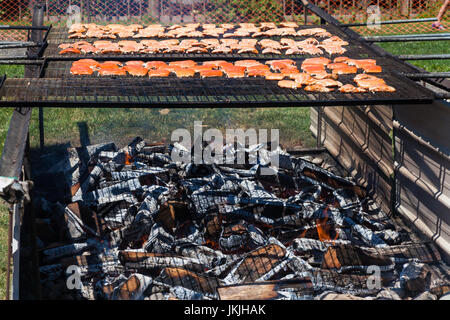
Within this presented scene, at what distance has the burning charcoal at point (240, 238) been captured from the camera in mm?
4668

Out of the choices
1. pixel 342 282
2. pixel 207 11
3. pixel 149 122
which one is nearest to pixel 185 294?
pixel 342 282

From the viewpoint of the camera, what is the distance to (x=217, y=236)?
4.81 m

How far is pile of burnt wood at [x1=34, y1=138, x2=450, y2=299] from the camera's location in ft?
13.5

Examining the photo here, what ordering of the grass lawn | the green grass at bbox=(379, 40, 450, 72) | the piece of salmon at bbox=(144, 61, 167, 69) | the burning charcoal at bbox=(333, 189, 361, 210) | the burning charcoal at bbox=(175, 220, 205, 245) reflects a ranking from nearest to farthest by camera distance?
the piece of salmon at bbox=(144, 61, 167, 69), the burning charcoal at bbox=(175, 220, 205, 245), the burning charcoal at bbox=(333, 189, 361, 210), the grass lawn, the green grass at bbox=(379, 40, 450, 72)

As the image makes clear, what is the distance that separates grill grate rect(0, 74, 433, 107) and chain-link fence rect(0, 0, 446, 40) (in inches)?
382

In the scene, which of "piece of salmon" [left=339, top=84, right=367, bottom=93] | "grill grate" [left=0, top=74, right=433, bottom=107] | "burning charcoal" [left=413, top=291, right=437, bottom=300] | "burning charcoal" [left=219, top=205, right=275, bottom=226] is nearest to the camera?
"grill grate" [left=0, top=74, right=433, bottom=107]

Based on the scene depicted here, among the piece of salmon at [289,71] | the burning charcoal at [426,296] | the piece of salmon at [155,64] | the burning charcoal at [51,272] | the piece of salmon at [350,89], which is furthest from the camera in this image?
the piece of salmon at [155,64]

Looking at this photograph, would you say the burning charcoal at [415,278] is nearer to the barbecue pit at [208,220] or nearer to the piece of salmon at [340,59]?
the barbecue pit at [208,220]

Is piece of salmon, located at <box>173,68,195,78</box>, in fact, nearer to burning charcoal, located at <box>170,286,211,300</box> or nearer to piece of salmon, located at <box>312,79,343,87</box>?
piece of salmon, located at <box>312,79,343,87</box>

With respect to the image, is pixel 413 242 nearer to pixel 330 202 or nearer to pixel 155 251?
pixel 330 202

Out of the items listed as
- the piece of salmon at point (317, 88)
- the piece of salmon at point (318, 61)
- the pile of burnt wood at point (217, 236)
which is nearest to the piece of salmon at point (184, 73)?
the piece of salmon at point (317, 88)

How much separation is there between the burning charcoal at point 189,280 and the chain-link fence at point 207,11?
33.6 ft

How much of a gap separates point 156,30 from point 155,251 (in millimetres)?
2621

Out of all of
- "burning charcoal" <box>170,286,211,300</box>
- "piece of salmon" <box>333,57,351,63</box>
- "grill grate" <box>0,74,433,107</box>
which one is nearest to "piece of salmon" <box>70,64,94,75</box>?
"grill grate" <box>0,74,433,107</box>
